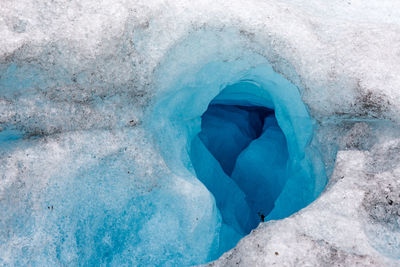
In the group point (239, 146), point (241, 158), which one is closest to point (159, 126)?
point (241, 158)

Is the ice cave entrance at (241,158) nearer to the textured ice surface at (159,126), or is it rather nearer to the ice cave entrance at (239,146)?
the ice cave entrance at (239,146)

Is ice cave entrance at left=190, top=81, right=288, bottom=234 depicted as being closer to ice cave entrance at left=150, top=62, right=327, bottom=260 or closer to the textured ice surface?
ice cave entrance at left=150, top=62, right=327, bottom=260

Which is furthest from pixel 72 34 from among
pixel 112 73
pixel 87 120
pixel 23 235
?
pixel 23 235

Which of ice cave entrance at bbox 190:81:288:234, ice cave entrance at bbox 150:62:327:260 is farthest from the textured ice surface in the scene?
ice cave entrance at bbox 190:81:288:234

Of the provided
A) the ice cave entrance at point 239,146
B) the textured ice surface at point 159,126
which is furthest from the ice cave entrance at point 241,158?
the textured ice surface at point 159,126

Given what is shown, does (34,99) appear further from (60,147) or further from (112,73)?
(112,73)

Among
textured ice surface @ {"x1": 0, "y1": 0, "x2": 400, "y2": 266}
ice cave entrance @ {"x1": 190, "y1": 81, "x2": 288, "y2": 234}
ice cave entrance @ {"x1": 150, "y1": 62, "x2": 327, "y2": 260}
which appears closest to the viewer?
textured ice surface @ {"x1": 0, "y1": 0, "x2": 400, "y2": 266}
